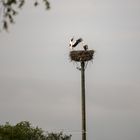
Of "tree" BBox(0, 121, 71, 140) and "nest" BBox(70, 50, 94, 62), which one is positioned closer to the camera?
"nest" BBox(70, 50, 94, 62)

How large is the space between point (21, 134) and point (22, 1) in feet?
103

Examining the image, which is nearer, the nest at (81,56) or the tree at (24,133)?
the nest at (81,56)

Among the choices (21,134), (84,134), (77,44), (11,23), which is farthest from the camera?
(21,134)

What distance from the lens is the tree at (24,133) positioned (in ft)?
130

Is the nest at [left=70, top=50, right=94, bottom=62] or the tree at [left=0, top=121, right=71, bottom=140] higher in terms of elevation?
the nest at [left=70, top=50, right=94, bottom=62]

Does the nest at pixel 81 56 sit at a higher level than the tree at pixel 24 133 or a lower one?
higher

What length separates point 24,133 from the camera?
40.0 meters

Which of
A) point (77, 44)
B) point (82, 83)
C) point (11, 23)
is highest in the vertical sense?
point (77, 44)

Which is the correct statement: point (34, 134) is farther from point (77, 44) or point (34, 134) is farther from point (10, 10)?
point (10, 10)

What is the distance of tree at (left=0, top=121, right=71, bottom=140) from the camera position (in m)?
39.7

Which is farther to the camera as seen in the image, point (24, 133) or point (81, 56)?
point (24, 133)

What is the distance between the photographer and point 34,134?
40562 millimetres

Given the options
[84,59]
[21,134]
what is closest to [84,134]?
[84,59]

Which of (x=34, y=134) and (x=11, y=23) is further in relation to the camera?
(x=34, y=134)
